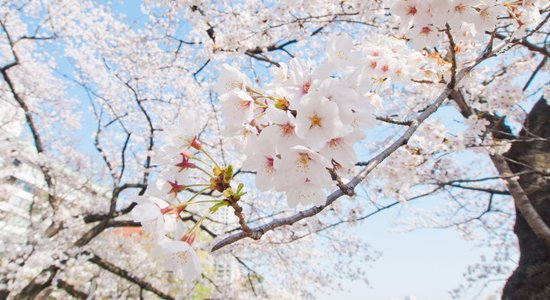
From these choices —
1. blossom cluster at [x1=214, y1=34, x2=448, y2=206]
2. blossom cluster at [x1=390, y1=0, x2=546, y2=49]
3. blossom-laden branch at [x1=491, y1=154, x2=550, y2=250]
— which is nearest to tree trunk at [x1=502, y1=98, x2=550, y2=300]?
blossom-laden branch at [x1=491, y1=154, x2=550, y2=250]

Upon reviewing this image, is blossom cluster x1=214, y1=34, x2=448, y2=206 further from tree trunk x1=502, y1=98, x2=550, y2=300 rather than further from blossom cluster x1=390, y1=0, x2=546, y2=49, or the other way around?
tree trunk x1=502, y1=98, x2=550, y2=300

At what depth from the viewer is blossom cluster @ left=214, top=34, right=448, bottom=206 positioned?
81 centimetres

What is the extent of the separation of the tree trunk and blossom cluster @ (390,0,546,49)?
1.61 meters

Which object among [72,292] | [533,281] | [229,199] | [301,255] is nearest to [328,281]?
[301,255]

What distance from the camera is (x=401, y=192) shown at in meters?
4.39

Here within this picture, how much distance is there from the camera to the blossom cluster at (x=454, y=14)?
1.35 metres

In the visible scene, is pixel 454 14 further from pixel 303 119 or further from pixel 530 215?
pixel 530 215

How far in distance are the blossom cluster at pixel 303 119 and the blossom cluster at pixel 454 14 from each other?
577 mm

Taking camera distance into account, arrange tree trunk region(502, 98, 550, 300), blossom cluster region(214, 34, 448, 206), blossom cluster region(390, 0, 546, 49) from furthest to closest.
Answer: tree trunk region(502, 98, 550, 300), blossom cluster region(390, 0, 546, 49), blossom cluster region(214, 34, 448, 206)

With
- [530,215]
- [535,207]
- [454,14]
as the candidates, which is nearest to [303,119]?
[454,14]

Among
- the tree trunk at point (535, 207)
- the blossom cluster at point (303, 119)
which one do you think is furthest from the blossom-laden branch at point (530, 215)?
the blossom cluster at point (303, 119)

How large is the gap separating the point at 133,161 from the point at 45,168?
2.92m

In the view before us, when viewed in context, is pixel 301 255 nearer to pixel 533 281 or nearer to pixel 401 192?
pixel 401 192

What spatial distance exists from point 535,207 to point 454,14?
3489mm
